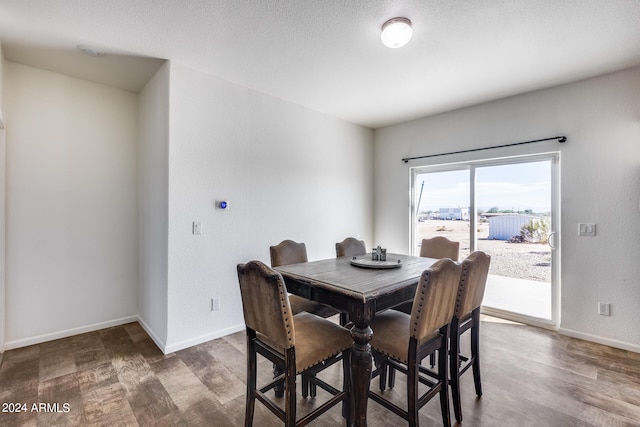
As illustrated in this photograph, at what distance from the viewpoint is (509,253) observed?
3.54 m

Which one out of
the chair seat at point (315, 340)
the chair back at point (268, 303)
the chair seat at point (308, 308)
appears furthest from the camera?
the chair seat at point (308, 308)

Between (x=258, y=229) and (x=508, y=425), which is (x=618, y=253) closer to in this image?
(x=508, y=425)

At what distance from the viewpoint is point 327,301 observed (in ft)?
5.77

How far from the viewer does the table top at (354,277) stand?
1647mm

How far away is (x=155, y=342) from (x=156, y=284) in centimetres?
→ 54

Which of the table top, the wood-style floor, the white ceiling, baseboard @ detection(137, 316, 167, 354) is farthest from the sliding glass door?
baseboard @ detection(137, 316, 167, 354)

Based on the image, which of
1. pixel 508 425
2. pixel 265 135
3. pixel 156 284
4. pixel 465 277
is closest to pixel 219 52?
pixel 265 135

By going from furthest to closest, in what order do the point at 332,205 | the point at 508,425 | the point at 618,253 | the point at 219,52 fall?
the point at 332,205 → the point at 618,253 → the point at 219,52 → the point at 508,425

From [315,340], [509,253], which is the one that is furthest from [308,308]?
[509,253]

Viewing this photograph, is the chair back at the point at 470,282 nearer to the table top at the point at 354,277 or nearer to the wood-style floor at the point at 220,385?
the table top at the point at 354,277

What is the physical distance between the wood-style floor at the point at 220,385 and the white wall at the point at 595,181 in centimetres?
37

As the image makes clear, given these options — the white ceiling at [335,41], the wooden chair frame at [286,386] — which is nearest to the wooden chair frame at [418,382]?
the wooden chair frame at [286,386]

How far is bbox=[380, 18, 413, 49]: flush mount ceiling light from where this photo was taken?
79.5 inches

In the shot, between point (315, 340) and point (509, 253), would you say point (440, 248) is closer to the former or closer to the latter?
point (509, 253)
